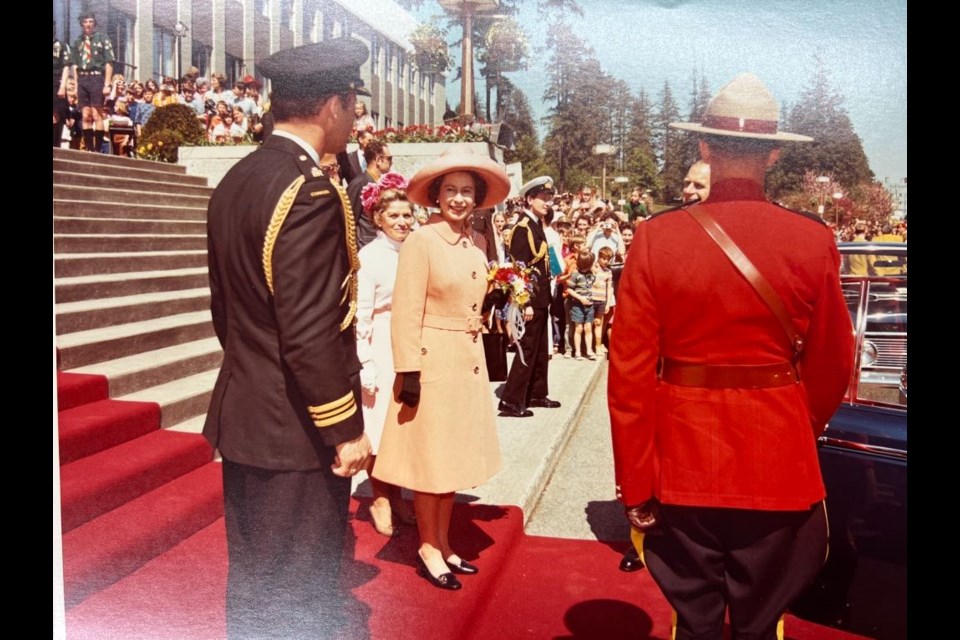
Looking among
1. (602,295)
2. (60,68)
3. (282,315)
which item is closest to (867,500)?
(602,295)

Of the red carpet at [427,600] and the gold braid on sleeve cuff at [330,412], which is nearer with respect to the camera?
the gold braid on sleeve cuff at [330,412]

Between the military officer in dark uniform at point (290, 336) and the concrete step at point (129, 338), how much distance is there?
1.18m

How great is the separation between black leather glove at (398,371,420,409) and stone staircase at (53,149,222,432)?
2.43 ft

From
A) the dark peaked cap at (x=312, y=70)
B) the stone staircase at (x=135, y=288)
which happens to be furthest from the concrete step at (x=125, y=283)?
the dark peaked cap at (x=312, y=70)

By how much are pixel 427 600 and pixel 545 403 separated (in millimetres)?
2173

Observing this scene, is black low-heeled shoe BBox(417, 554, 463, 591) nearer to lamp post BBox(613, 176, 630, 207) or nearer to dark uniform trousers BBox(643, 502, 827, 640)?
dark uniform trousers BBox(643, 502, 827, 640)

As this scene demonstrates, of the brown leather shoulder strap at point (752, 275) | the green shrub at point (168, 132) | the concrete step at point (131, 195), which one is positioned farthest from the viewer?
the green shrub at point (168, 132)

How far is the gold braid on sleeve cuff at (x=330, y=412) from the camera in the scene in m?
2.20

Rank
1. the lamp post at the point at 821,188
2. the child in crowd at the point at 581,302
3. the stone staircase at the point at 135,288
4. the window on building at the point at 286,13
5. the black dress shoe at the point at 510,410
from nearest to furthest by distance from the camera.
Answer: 1. the lamp post at the point at 821,188
2. the window on building at the point at 286,13
3. the stone staircase at the point at 135,288
4. the black dress shoe at the point at 510,410
5. the child in crowd at the point at 581,302

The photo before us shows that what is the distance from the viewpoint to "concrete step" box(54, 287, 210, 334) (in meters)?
3.19

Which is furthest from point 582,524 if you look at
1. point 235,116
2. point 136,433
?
point 235,116

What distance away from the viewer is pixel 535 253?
5414 mm

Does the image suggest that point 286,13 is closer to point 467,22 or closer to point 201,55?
point 201,55

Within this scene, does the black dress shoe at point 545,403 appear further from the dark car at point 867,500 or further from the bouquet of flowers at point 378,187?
the dark car at point 867,500
